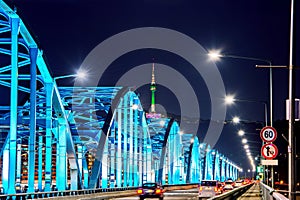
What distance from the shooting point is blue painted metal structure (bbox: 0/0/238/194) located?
50.5 meters

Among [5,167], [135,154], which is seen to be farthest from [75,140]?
[5,167]

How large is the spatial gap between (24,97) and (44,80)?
1447cm

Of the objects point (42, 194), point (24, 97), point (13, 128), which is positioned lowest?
point (42, 194)

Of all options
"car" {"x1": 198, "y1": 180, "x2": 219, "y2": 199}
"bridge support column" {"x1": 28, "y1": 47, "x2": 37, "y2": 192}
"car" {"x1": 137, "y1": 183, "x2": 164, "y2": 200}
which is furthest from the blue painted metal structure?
"car" {"x1": 198, "y1": 180, "x2": 219, "y2": 199}

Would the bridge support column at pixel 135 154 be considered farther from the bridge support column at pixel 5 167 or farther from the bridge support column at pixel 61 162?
the bridge support column at pixel 5 167

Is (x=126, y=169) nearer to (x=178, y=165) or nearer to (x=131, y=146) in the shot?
(x=131, y=146)

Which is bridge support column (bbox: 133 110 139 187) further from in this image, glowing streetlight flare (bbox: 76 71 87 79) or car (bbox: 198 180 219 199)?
glowing streetlight flare (bbox: 76 71 87 79)

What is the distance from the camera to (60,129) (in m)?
71.9

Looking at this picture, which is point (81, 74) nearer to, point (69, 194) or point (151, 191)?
point (151, 191)

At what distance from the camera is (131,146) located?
9625 centimetres

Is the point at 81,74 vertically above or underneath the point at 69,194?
above

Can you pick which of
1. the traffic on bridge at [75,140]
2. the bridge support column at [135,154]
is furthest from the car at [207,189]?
the bridge support column at [135,154]

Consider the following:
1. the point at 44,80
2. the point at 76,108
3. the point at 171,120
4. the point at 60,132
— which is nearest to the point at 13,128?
the point at 44,80

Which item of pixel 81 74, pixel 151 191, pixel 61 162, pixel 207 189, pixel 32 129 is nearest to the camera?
pixel 32 129
